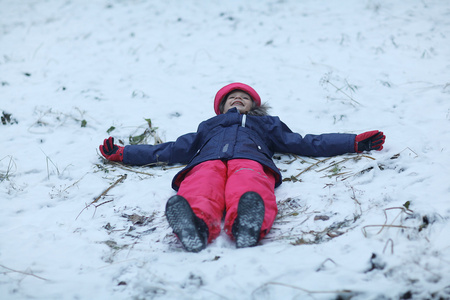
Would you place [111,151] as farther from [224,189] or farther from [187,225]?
[187,225]

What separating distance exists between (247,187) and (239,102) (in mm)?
1638

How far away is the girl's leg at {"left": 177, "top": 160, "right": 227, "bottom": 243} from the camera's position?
2473 millimetres

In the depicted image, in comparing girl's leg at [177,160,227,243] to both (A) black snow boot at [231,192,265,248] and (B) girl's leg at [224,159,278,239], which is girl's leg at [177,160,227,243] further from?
(A) black snow boot at [231,192,265,248]

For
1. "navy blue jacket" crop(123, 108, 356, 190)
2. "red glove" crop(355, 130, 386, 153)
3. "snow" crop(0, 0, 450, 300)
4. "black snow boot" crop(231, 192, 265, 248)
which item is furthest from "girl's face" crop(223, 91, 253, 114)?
"black snow boot" crop(231, 192, 265, 248)

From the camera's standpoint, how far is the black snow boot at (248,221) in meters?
2.31

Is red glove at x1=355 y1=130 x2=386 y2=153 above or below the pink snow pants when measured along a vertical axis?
above

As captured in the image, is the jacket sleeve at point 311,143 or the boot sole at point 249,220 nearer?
the boot sole at point 249,220

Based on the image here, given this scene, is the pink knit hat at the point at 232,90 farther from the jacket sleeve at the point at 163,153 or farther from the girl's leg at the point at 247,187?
the girl's leg at the point at 247,187

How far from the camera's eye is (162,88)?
17.8 ft

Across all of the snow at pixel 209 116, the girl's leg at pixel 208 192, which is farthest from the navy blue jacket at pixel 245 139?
the girl's leg at pixel 208 192

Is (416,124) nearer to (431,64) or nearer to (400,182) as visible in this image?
(400,182)

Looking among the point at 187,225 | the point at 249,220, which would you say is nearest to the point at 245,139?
the point at 249,220

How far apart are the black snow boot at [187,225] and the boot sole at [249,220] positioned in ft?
0.80

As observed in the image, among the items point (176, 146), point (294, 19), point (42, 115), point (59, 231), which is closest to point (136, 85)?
point (42, 115)
